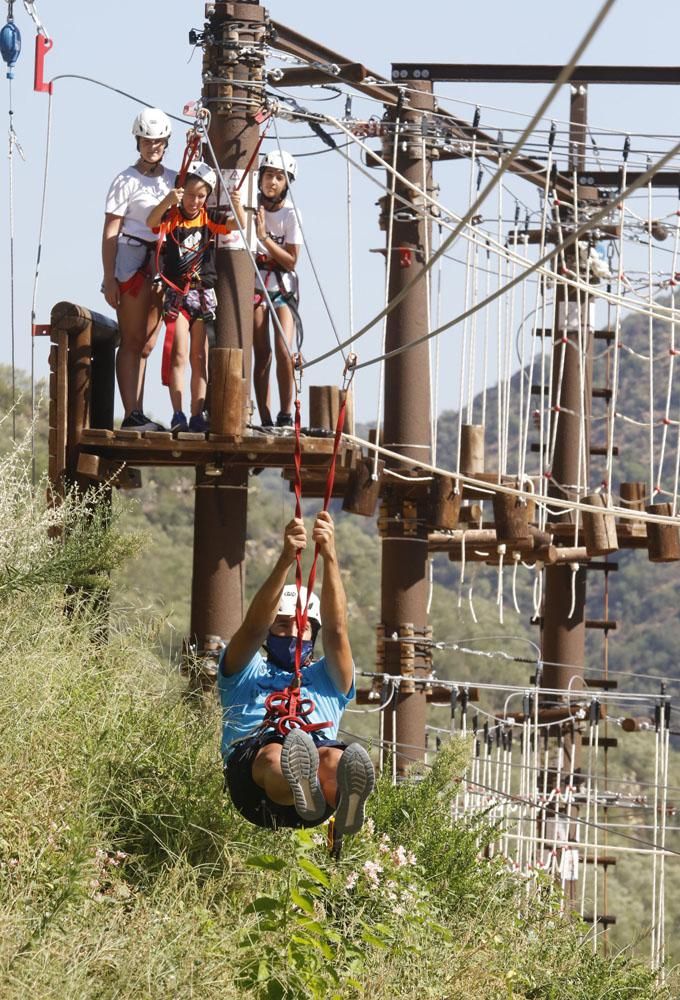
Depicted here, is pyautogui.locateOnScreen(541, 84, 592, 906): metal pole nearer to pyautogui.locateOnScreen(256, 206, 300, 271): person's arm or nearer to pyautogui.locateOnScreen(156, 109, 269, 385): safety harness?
pyautogui.locateOnScreen(256, 206, 300, 271): person's arm

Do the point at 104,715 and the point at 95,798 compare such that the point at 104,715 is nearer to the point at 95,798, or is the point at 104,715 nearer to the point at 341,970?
the point at 95,798

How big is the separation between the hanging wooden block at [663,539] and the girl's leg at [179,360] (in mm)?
3916

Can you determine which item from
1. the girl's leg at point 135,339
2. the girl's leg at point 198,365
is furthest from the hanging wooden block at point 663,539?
the girl's leg at point 135,339

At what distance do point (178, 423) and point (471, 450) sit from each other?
110 inches

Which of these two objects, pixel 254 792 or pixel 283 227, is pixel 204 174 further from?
pixel 254 792

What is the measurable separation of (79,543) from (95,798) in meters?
0.96

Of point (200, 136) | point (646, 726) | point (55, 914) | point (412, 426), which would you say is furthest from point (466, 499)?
point (55, 914)

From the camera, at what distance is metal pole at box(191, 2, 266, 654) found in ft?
31.1

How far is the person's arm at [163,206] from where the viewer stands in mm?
8945

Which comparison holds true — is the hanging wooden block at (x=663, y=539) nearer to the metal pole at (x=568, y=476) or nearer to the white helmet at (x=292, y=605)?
the metal pole at (x=568, y=476)

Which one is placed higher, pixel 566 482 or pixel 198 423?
pixel 198 423

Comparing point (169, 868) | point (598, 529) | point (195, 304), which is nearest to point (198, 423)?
point (195, 304)

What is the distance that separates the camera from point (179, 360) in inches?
366

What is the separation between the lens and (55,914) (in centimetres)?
587
